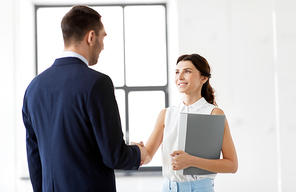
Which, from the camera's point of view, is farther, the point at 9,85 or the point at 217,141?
the point at 9,85

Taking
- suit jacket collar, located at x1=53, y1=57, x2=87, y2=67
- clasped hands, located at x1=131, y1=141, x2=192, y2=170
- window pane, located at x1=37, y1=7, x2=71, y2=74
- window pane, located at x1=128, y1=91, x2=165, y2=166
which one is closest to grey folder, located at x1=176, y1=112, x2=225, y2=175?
clasped hands, located at x1=131, y1=141, x2=192, y2=170

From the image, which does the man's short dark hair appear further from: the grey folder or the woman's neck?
the woman's neck

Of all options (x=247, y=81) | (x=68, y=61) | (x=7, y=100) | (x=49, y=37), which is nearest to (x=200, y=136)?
(x=68, y=61)

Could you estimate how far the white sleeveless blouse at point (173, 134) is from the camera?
1491mm

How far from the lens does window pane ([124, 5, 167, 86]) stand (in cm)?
338

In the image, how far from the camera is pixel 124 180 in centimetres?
297

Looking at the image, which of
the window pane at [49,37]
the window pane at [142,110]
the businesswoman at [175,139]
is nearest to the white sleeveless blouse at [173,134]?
the businesswoman at [175,139]

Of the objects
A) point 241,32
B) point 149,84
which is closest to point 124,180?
point 149,84

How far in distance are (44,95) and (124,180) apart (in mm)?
2044

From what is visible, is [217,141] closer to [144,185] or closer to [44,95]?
[44,95]

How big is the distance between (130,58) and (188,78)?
1.87 m

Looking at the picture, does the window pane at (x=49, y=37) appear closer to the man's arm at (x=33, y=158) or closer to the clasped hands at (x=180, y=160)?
the man's arm at (x=33, y=158)

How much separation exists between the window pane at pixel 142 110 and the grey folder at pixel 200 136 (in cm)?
191

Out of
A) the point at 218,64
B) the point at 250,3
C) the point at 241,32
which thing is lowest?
the point at 218,64
